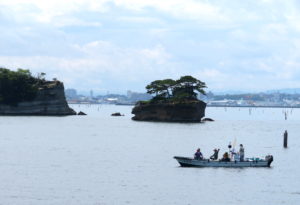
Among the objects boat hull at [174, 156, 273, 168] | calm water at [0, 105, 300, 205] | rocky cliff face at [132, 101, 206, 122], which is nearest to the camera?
calm water at [0, 105, 300, 205]

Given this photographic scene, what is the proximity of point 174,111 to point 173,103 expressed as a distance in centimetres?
346

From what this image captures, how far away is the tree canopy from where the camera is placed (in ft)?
604

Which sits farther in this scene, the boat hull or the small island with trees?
the small island with trees

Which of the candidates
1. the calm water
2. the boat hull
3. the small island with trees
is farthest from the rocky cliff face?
the boat hull

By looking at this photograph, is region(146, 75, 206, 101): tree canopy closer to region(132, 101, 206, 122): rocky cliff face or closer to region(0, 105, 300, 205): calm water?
region(132, 101, 206, 122): rocky cliff face

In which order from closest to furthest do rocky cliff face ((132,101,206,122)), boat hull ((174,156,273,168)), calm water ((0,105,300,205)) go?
1. calm water ((0,105,300,205))
2. boat hull ((174,156,273,168))
3. rocky cliff face ((132,101,206,122))

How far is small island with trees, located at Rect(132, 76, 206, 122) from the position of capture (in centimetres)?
17400

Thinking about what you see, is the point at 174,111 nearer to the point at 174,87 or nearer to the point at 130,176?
the point at 174,87

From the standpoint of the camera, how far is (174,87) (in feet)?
616

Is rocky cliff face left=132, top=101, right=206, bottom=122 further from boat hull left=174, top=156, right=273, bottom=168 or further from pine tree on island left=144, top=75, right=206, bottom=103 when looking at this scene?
boat hull left=174, top=156, right=273, bottom=168

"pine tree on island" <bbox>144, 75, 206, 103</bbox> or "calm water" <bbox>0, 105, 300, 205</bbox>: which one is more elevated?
"pine tree on island" <bbox>144, 75, 206, 103</bbox>

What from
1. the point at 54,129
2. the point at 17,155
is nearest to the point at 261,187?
the point at 17,155

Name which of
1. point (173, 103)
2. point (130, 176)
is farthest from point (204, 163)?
point (173, 103)

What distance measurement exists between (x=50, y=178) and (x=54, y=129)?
255 ft
